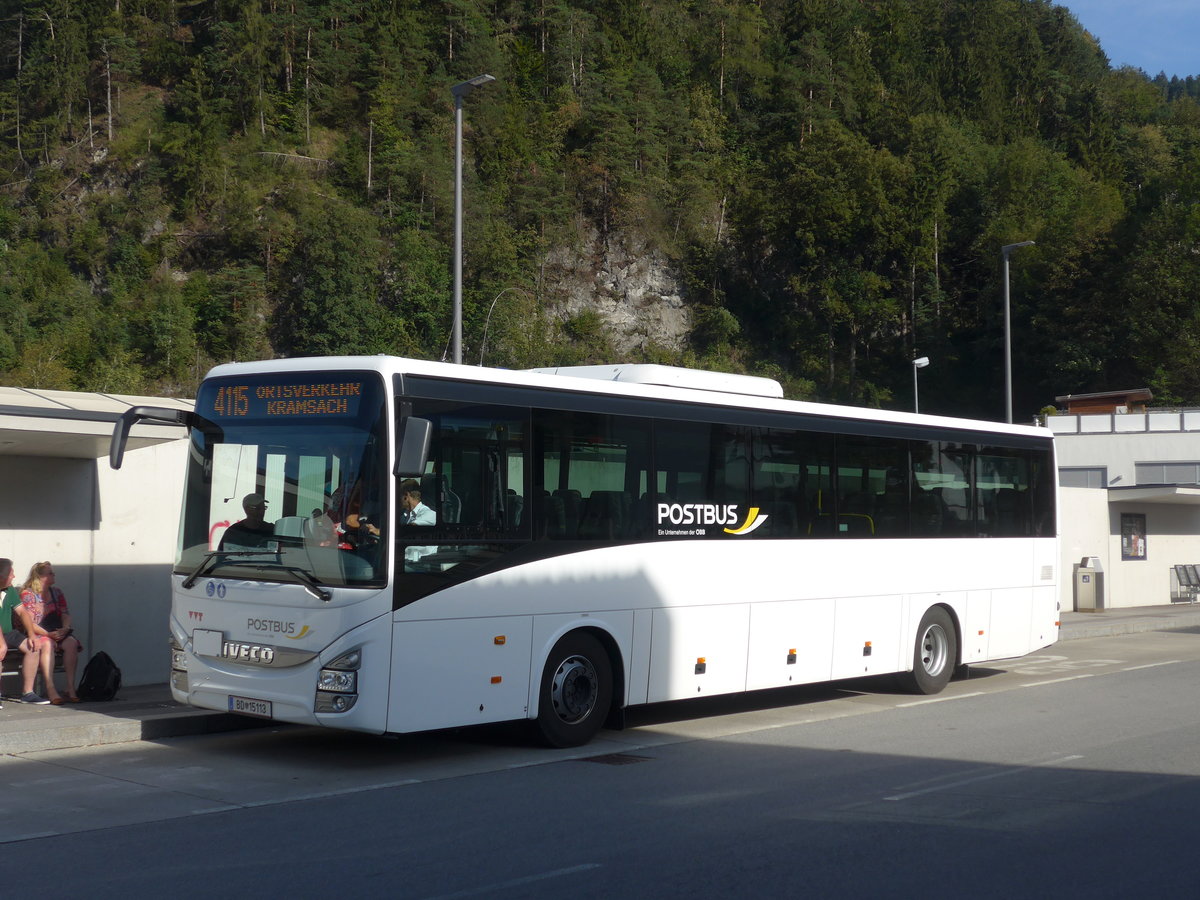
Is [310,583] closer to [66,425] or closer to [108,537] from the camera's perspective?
[66,425]

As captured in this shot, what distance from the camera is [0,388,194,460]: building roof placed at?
1072 cm

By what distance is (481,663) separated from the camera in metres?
9.58

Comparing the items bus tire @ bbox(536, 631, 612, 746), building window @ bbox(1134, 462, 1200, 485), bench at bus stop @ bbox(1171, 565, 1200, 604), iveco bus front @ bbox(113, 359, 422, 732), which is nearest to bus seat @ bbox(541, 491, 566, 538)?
bus tire @ bbox(536, 631, 612, 746)

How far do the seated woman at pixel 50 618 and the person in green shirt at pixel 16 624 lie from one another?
7cm

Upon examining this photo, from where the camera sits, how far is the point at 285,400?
9523 millimetres

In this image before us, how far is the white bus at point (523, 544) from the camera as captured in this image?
907cm

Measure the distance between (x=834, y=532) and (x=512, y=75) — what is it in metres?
76.3

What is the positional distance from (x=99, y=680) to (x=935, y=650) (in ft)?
30.6

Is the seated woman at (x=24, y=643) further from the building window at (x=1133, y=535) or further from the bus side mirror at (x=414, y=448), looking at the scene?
the building window at (x=1133, y=535)

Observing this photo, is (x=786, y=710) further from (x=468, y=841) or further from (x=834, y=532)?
(x=468, y=841)

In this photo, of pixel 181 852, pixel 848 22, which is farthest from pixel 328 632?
pixel 848 22

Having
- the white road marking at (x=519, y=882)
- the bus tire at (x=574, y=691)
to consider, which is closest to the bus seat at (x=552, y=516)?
the bus tire at (x=574, y=691)

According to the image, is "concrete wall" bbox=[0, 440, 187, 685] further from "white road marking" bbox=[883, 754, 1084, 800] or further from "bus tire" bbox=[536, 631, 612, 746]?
"white road marking" bbox=[883, 754, 1084, 800]

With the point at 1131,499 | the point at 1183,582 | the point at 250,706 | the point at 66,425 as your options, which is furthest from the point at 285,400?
the point at 1183,582
